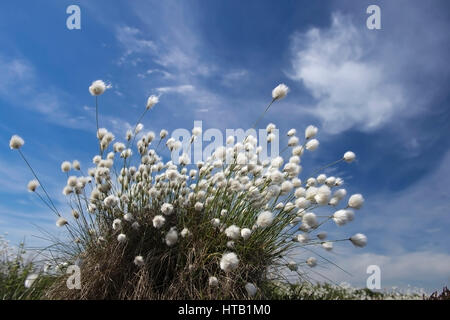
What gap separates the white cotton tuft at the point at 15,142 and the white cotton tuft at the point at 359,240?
134 inches

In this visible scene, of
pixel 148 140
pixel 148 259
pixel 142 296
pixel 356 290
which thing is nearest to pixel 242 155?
pixel 148 140

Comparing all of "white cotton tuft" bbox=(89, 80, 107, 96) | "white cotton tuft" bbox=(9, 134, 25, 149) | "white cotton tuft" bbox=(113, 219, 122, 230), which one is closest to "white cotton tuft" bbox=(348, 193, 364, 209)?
"white cotton tuft" bbox=(113, 219, 122, 230)

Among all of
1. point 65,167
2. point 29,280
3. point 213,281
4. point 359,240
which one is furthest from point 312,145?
point 29,280

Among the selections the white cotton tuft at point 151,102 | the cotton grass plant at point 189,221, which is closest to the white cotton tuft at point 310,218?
the cotton grass plant at point 189,221

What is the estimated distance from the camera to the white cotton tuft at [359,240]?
11.4 ft

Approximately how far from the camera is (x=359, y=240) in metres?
Answer: 3.48

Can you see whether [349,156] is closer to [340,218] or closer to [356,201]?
[356,201]

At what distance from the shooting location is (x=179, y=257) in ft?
12.0

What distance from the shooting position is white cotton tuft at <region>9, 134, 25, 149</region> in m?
3.90

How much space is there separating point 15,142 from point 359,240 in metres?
3.50

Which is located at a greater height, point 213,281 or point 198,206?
point 198,206

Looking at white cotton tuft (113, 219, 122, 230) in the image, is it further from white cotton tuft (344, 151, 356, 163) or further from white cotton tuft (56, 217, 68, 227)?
white cotton tuft (344, 151, 356, 163)
